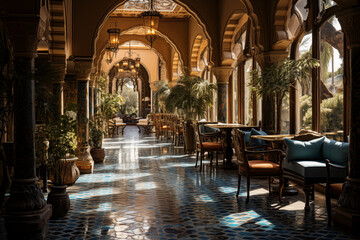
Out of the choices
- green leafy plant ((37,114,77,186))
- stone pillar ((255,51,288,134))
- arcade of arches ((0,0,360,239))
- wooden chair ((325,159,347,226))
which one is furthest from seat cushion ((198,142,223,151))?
wooden chair ((325,159,347,226))

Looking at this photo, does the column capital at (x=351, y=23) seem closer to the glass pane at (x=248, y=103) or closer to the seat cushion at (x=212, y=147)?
the seat cushion at (x=212, y=147)

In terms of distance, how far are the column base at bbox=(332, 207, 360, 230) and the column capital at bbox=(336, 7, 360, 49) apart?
Answer: 1.89 metres

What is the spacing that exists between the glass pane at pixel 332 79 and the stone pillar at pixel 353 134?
7.99ft

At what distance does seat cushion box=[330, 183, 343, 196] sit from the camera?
4.95 metres

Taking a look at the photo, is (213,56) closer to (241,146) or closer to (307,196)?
(241,146)

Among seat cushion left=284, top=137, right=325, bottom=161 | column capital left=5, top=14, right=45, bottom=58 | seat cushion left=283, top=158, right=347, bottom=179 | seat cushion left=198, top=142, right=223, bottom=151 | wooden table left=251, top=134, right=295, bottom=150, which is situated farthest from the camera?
seat cushion left=198, top=142, right=223, bottom=151

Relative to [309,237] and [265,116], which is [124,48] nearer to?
[265,116]

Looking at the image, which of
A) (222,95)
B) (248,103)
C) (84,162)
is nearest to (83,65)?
(84,162)

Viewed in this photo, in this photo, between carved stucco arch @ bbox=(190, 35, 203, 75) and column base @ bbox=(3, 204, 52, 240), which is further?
carved stucco arch @ bbox=(190, 35, 203, 75)

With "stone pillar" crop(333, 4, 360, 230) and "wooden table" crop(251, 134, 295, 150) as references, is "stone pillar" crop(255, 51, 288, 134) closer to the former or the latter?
"wooden table" crop(251, 134, 295, 150)

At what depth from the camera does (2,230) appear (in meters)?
4.71

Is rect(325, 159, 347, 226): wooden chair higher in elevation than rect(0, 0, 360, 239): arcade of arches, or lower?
lower

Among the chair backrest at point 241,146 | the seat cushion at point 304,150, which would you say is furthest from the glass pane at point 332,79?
the chair backrest at point 241,146

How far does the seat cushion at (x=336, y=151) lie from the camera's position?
5475 mm
